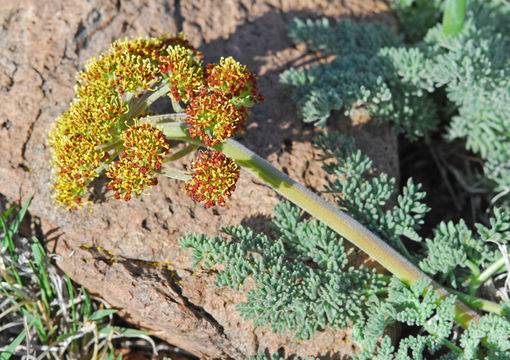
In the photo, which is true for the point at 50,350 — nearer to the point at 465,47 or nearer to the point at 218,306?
the point at 218,306

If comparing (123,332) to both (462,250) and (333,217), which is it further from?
(462,250)

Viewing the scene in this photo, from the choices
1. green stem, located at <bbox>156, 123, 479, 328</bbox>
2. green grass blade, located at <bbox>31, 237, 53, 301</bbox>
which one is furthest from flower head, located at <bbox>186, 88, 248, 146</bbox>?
green grass blade, located at <bbox>31, 237, 53, 301</bbox>

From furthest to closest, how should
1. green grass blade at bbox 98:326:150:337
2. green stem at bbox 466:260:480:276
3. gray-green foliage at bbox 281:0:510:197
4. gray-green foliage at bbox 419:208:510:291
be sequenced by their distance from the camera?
gray-green foliage at bbox 281:0:510:197, green grass blade at bbox 98:326:150:337, green stem at bbox 466:260:480:276, gray-green foliage at bbox 419:208:510:291

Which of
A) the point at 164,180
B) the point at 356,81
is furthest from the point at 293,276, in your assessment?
the point at 356,81

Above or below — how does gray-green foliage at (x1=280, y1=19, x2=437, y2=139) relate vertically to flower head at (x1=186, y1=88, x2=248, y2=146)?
above

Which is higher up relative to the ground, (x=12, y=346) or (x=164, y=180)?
(x=164, y=180)

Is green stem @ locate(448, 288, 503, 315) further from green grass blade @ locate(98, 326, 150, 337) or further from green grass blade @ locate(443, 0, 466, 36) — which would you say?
green grass blade @ locate(98, 326, 150, 337)

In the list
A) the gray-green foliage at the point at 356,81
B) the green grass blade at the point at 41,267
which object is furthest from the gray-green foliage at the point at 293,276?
the green grass blade at the point at 41,267

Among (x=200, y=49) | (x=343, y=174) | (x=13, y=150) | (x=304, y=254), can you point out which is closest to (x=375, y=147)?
(x=343, y=174)
